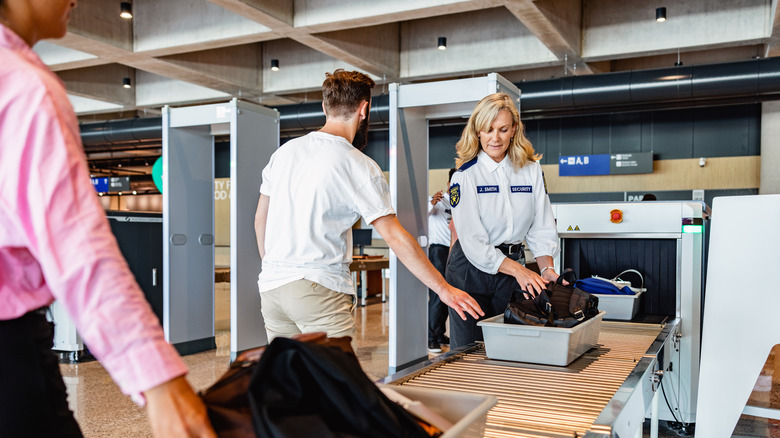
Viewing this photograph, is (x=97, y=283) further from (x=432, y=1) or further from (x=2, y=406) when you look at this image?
(x=432, y=1)

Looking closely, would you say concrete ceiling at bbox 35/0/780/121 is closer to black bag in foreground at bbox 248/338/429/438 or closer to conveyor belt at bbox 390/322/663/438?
conveyor belt at bbox 390/322/663/438

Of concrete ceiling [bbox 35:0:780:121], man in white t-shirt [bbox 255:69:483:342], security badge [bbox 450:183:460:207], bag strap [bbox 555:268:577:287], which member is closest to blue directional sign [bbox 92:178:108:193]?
concrete ceiling [bbox 35:0:780:121]

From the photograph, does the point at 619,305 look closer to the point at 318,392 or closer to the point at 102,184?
the point at 318,392

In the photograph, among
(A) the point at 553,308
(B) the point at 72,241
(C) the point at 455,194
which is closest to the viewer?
(B) the point at 72,241

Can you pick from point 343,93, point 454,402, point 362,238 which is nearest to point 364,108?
point 343,93

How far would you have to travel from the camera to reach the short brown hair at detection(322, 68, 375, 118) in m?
2.10

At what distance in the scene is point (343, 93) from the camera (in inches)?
82.9

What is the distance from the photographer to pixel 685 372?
314 centimetres

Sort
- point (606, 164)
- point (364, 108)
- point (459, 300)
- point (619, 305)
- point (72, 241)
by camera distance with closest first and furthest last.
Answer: point (72, 241), point (459, 300), point (364, 108), point (619, 305), point (606, 164)

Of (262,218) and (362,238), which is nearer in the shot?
(262,218)

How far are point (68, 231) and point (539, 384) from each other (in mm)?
1205

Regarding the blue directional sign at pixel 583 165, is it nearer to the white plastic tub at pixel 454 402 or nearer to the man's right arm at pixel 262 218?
the man's right arm at pixel 262 218

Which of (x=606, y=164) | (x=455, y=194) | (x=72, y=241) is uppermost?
(x=606, y=164)

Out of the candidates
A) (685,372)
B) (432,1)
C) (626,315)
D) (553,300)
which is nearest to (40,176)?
(553,300)
